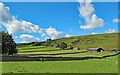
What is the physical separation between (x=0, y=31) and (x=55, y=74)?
7441cm

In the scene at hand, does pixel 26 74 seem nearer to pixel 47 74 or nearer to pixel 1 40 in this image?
pixel 47 74

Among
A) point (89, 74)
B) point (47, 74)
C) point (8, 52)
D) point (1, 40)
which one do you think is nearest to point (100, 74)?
point (89, 74)

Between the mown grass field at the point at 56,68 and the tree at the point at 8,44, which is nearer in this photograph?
the mown grass field at the point at 56,68

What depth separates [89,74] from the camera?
72.4 feet

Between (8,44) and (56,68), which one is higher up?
(8,44)

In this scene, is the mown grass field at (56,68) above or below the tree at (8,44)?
below

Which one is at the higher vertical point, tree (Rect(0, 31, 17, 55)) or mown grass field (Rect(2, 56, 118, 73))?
tree (Rect(0, 31, 17, 55))

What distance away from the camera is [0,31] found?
93.1 m

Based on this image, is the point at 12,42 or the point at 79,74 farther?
the point at 12,42

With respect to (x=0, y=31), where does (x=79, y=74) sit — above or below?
below

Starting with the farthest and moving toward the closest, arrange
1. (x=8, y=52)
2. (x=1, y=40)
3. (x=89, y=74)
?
1. (x=8, y=52)
2. (x=1, y=40)
3. (x=89, y=74)

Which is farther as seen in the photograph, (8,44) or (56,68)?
(8,44)

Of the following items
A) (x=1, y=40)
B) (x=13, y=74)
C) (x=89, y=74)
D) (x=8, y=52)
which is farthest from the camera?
(x=8, y=52)

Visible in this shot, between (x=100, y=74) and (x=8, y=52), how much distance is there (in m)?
79.9
